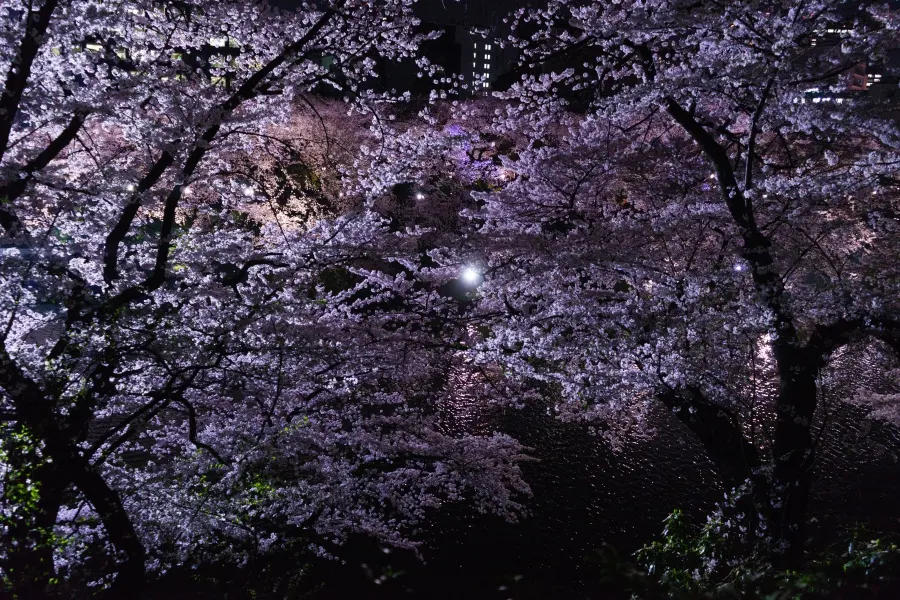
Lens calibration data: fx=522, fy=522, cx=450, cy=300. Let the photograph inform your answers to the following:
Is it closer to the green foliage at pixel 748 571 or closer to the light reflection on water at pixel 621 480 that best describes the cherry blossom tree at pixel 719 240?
the green foliage at pixel 748 571

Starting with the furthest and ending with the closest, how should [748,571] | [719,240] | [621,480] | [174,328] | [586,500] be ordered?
[621,480] < [586,500] < [719,240] < [174,328] < [748,571]

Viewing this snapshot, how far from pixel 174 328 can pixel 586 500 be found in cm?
762

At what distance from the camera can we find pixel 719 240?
7.64m

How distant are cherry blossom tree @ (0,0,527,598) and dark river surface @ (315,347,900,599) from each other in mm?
1392

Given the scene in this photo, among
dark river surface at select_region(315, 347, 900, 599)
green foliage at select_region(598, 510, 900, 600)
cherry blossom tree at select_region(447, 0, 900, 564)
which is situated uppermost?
cherry blossom tree at select_region(447, 0, 900, 564)

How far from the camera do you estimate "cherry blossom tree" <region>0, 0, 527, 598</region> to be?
429cm

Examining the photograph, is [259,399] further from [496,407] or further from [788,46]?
[496,407]

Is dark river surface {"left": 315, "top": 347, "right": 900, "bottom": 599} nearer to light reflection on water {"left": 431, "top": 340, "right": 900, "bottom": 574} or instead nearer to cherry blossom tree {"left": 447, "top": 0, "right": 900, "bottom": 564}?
light reflection on water {"left": 431, "top": 340, "right": 900, "bottom": 574}

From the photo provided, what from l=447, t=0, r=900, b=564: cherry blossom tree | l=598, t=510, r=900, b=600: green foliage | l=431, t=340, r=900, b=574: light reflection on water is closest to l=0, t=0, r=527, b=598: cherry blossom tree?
l=447, t=0, r=900, b=564: cherry blossom tree

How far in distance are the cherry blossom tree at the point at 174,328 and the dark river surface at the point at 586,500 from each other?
4.57 feet

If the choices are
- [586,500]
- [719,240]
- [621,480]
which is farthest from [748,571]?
[621,480]

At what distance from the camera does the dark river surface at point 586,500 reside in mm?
7484

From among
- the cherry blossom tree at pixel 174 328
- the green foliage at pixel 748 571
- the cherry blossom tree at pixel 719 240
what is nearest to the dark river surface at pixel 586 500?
the green foliage at pixel 748 571

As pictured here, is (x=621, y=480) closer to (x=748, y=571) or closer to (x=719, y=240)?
(x=719, y=240)
